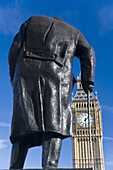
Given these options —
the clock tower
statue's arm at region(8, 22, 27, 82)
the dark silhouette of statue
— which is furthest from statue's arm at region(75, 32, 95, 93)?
the clock tower

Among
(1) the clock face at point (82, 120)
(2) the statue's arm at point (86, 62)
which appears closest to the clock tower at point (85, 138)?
(1) the clock face at point (82, 120)

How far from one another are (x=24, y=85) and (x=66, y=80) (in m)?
0.53

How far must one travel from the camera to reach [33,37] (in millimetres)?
3701

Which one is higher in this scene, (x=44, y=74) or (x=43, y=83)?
(x=44, y=74)

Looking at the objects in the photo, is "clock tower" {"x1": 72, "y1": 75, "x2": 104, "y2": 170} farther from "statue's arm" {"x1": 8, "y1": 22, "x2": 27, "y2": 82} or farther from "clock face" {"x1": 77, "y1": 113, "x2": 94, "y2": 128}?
"statue's arm" {"x1": 8, "y1": 22, "x2": 27, "y2": 82}

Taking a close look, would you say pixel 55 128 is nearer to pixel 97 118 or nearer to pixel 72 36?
pixel 72 36

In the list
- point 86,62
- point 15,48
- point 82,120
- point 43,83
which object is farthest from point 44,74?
point 82,120

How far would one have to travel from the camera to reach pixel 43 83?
137 inches

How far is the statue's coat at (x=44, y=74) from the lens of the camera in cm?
335

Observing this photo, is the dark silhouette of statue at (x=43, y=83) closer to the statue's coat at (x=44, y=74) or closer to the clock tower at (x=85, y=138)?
the statue's coat at (x=44, y=74)

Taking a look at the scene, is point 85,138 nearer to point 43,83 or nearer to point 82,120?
point 82,120

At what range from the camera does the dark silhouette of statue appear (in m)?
3.31

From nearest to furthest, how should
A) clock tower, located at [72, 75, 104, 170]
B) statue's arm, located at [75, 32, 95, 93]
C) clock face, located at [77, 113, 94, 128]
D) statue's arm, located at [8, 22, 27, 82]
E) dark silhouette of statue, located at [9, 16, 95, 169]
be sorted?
dark silhouette of statue, located at [9, 16, 95, 169]
statue's arm, located at [8, 22, 27, 82]
statue's arm, located at [75, 32, 95, 93]
clock tower, located at [72, 75, 104, 170]
clock face, located at [77, 113, 94, 128]

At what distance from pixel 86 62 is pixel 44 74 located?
0.77 m
